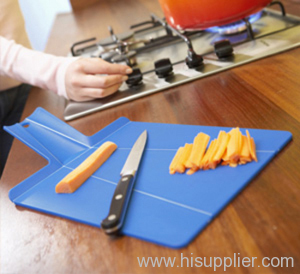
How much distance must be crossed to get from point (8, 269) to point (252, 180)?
11.9 inches

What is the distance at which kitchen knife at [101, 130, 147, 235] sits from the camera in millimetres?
441

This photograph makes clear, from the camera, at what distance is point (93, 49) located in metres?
1.29

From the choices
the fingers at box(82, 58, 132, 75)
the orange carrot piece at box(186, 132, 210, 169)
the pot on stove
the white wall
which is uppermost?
the pot on stove

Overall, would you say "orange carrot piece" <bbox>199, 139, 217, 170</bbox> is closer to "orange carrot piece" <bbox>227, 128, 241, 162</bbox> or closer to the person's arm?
"orange carrot piece" <bbox>227, 128, 241, 162</bbox>

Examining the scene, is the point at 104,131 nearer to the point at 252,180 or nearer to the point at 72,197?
the point at 72,197

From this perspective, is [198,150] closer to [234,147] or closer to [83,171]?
[234,147]

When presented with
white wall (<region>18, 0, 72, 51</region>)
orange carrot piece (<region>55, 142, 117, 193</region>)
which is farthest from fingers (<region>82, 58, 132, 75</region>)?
white wall (<region>18, 0, 72, 51</region>)

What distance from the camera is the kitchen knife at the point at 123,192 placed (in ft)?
1.45

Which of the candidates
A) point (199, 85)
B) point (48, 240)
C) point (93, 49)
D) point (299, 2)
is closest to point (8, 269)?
point (48, 240)

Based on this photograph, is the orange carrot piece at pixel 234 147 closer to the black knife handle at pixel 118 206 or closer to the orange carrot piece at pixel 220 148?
the orange carrot piece at pixel 220 148

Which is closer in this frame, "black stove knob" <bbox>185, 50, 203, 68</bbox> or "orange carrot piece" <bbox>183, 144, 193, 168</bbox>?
"orange carrot piece" <bbox>183, 144, 193, 168</bbox>

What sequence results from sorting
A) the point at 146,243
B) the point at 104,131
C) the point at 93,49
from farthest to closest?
1. the point at 93,49
2. the point at 104,131
3. the point at 146,243

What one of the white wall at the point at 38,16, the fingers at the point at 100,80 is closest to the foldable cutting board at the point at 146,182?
the fingers at the point at 100,80

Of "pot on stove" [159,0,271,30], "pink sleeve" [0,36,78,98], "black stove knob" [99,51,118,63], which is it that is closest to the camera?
"pot on stove" [159,0,271,30]
